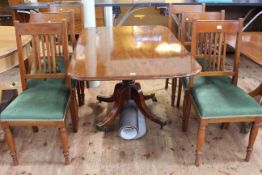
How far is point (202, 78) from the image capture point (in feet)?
7.14

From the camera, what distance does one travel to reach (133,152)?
2.07 m

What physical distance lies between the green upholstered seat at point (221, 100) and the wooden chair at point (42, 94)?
940mm

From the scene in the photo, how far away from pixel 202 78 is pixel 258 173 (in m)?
0.80

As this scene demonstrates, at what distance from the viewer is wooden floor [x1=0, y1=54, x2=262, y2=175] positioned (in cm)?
190

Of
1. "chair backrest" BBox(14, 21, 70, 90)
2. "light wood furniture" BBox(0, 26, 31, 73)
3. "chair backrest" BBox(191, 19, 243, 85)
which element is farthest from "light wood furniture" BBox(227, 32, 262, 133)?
"light wood furniture" BBox(0, 26, 31, 73)

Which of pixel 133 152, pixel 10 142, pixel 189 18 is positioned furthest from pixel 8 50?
pixel 189 18

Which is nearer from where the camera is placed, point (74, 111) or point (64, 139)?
point (64, 139)

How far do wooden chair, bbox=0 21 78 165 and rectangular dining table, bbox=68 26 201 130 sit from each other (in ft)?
0.72

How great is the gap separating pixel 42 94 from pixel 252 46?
167cm

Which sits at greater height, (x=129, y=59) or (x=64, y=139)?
(x=129, y=59)

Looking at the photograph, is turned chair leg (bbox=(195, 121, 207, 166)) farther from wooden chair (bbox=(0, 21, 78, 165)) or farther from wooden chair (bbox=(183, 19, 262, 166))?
wooden chair (bbox=(0, 21, 78, 165))

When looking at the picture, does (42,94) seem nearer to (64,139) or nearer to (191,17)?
(64,139)

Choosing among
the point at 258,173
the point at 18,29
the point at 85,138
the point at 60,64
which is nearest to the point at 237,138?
Result: the point at 258,173

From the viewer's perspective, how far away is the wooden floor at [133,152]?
6.22ft
